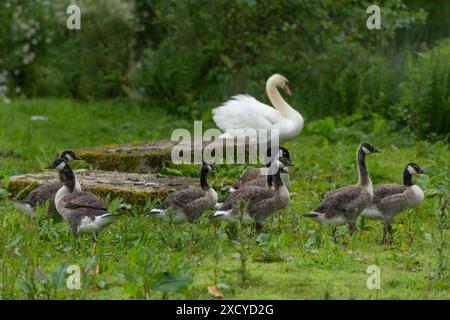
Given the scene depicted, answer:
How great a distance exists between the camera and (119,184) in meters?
10.7

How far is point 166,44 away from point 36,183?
7.66 metres

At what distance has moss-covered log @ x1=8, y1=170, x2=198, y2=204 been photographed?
33.9 feet

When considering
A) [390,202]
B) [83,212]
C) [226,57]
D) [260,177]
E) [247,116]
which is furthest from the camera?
[226,57]

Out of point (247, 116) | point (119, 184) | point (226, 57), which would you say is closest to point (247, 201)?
point (119, 184)

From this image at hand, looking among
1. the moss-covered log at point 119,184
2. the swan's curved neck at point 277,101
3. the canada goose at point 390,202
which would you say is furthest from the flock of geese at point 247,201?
the swan's curved neck at point 277,101

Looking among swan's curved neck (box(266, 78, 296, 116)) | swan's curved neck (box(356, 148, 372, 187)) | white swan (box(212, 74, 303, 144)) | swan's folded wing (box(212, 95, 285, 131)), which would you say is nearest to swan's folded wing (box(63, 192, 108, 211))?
swan's curved neck (box(356, 148, 372, 187))

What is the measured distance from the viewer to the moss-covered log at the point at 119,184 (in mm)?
10344

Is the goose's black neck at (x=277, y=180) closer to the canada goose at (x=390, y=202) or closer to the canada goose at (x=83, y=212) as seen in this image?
the canada goose at (x=390, y=202)

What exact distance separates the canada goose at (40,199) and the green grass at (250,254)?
16 cm

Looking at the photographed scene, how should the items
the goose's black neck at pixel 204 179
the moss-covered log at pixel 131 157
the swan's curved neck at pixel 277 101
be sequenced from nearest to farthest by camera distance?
the goose's black neck at pixel 204 179 → the moss-covered log at pixel 131 157 → the swan's curved neck at pixel 277 101

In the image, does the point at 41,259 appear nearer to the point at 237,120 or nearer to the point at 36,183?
the point at 36,183

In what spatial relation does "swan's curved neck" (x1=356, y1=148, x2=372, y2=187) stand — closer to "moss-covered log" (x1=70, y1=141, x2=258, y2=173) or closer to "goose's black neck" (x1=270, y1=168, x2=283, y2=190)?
"goose's black neck" (x1=270, y1=168, x2=283, y2=190)

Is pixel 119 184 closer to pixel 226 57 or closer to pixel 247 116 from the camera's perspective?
pixel 247 116

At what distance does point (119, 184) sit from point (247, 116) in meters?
3.33
